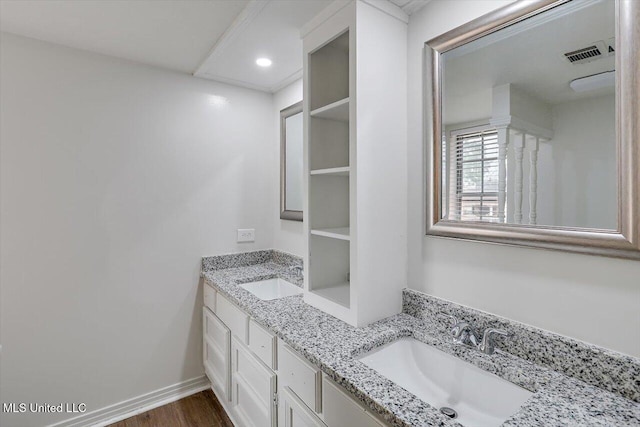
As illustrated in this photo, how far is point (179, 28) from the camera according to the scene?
5.55ft

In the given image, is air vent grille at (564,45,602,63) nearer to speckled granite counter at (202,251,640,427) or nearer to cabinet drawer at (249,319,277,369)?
speckled granite counter at (202,251,640,427)

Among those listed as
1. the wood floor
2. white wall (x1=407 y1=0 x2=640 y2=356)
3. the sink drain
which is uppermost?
white wall (x1=407 y1=0 x2=640 y2=356)

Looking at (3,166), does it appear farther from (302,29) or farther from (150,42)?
(302,29)

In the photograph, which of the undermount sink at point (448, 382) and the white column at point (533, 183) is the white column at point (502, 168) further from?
the undermount sink at point (448, 382)

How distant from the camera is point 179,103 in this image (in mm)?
2238

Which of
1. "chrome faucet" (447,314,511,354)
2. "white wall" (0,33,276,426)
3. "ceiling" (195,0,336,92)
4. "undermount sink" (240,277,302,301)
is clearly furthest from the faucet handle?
"white wall" (0,33,276,426)

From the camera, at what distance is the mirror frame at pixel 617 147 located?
86 centimetres

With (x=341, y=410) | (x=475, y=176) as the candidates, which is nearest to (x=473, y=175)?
(x=475, y=176)

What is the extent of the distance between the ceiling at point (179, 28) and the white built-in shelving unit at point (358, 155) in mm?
171

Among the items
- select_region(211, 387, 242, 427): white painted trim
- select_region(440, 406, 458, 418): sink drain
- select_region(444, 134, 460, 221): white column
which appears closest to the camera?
select_region(440, 406, 458, 418): sink drain

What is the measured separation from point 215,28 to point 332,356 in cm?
174

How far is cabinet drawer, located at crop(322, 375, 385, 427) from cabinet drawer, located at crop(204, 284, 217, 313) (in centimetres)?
129

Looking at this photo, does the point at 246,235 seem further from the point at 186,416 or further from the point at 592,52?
the point at 592,52

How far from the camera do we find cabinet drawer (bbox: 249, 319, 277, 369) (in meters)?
1.41
